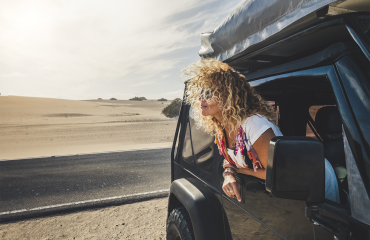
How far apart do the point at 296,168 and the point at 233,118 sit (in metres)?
0.86

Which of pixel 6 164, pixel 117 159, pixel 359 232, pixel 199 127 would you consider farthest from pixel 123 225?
pixel 6 164

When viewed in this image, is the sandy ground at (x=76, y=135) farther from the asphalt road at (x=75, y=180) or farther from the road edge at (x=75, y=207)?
the road edge at (x=75, y=207)

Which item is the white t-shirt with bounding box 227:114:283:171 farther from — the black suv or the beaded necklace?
the black suv

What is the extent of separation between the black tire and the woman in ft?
2.10

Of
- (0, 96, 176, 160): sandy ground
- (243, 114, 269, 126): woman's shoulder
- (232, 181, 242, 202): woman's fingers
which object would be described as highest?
(243, 114, 269, 126): woman's shoulder

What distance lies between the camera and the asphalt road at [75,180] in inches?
202

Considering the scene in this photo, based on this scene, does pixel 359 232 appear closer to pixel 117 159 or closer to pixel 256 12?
pixel 256 12

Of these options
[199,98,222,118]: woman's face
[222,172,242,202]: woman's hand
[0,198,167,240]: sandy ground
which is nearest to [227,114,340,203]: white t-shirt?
[222,172,242,202]: woman's hand

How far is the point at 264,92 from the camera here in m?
2.09

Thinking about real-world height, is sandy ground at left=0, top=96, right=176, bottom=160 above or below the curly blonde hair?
below

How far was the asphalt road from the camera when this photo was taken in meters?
5.12

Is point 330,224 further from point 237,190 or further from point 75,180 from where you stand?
point 75,180

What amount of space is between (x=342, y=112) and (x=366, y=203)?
1.11 feet

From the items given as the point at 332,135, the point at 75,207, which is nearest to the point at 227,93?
the point at 332,135
